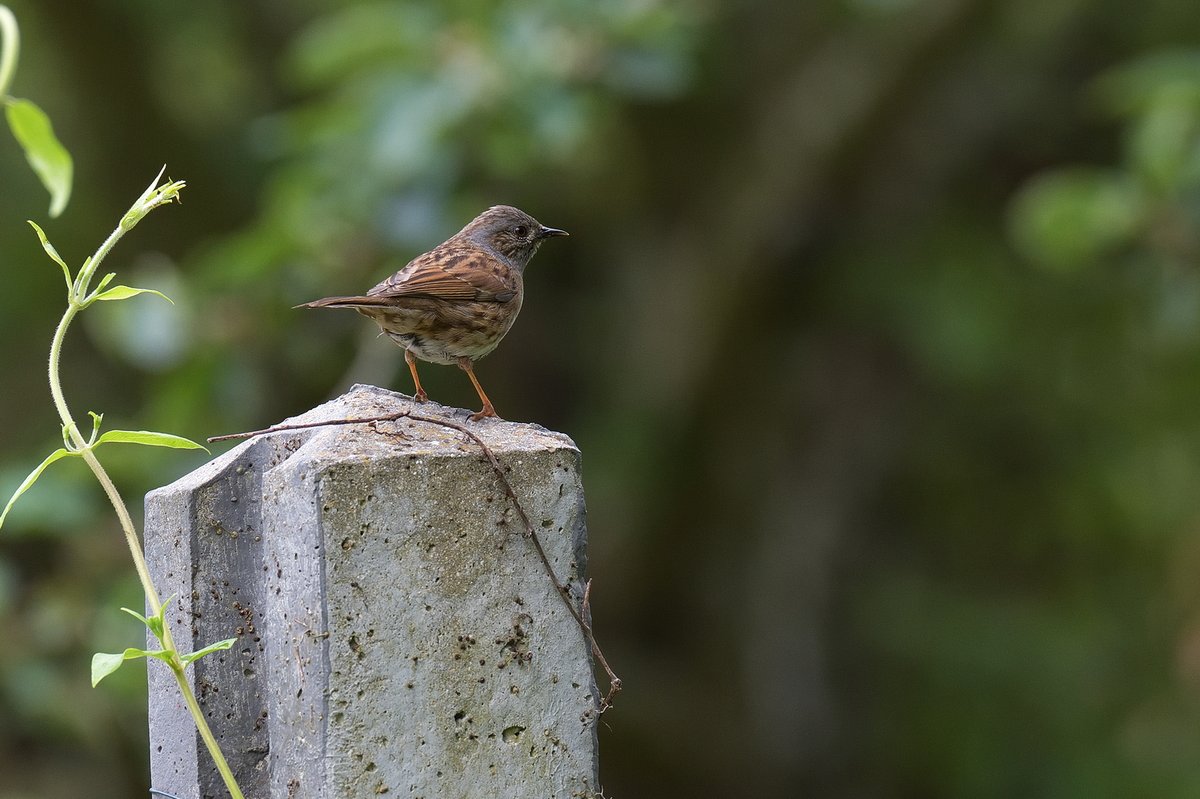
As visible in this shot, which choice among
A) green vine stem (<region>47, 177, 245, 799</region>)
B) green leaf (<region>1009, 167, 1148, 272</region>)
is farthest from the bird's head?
green leaf (<region>1009, 167, 1148, 272</region>)

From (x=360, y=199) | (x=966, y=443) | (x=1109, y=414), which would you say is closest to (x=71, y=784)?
(x=360, y=199)

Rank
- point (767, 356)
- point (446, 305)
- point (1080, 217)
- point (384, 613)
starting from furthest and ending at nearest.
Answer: point (767, 356)
point (1080, 217)
point (446, 305)
point (384, 613)

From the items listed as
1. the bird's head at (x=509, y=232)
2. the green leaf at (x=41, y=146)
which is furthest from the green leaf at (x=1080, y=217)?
the green leaf at (x=41, y=146)

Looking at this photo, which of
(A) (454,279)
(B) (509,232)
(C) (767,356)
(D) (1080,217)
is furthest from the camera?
(C) (767,356)

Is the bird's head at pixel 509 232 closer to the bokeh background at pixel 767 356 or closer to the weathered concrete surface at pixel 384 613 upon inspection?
the weathered concrete surface at pixel 384 613

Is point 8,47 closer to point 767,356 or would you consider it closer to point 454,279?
point 454,279

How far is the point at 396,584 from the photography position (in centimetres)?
199

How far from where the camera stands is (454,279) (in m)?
3.43

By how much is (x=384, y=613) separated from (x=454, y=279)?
1.57 meters

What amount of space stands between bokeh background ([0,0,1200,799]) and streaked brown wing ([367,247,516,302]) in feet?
8.97

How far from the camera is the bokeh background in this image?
6.61 m

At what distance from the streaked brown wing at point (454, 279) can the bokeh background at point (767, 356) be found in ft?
8.97

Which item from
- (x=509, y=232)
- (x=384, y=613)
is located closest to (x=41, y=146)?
(x=384, y=613)

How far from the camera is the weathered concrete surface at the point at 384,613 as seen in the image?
6.43ft
